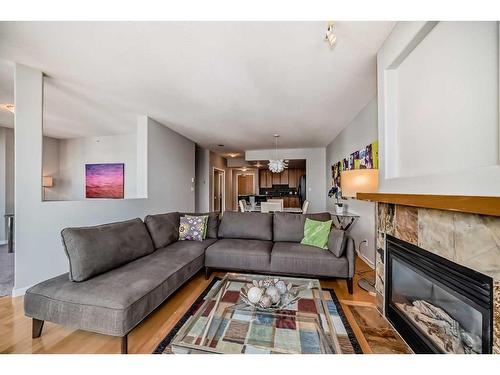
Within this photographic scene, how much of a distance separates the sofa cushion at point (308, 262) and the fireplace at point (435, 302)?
56cm

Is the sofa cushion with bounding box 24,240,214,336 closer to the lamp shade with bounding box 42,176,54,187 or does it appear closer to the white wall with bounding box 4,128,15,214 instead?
the white wall with bounding box 4,128,15,214

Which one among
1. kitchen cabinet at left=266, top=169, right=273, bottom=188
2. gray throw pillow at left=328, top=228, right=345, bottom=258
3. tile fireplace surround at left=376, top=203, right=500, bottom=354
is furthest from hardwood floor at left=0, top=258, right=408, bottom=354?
kitchen cabinet at left=266, top=169, right=273, bottom=188

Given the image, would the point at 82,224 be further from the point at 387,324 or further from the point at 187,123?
the point at 387,324

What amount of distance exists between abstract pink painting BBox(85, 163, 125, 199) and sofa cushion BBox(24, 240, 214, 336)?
384 cm

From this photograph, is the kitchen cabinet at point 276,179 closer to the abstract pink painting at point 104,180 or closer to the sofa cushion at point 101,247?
the abstract pink painting at point 104,180

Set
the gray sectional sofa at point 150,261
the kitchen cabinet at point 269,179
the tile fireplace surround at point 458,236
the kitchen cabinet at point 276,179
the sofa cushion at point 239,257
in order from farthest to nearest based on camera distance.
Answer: the kitchen cabinet at point 269,179 < the kitchen cabinet at point 276,179 < the sofa cushion at point 239,257 < the gray sectional sofa at point 150,261 < the tile fireplace surround at point 458,236

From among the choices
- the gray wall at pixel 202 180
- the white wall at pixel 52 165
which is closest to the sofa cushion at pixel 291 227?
the gray wall at pixel 202 180

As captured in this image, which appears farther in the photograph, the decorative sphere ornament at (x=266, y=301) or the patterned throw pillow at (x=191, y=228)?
the patterned throw pillow at (x=191, y=228)

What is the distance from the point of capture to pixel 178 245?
105 inches

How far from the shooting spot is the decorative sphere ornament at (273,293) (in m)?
1.46

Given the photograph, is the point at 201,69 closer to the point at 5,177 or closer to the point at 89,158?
the point at 89,158

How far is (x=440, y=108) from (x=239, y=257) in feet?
7.38
